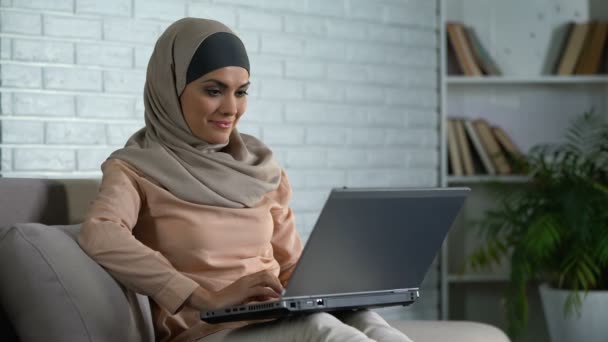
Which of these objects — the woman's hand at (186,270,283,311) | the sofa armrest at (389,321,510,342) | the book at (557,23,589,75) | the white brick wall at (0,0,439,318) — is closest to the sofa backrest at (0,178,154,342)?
the woman's hand at (186,270,283,311)

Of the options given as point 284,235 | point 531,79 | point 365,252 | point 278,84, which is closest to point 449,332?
point 284,235

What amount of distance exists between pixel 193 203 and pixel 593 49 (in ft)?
8.75

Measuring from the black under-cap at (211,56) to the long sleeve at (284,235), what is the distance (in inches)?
14.6

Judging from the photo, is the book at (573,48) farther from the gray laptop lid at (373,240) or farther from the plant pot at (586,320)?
the gray laptop lid at (373,240)

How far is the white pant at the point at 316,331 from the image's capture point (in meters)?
1.56

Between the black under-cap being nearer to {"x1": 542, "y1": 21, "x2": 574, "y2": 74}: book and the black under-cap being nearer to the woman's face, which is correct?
the woman's face

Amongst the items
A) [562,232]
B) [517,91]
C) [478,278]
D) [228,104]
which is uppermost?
[228,104]

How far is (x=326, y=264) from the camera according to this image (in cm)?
158

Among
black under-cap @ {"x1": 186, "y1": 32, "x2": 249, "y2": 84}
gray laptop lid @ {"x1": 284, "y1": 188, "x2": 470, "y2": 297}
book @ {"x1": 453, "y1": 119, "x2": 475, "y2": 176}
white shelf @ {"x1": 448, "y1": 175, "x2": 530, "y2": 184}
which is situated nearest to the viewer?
gray laptop lid @ {"x1": 284, "y1": 188, "x2": 470, "y2": 297}

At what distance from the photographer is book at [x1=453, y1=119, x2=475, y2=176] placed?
13.4ft

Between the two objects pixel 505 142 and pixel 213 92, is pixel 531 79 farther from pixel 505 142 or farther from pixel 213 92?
pixel 213 92

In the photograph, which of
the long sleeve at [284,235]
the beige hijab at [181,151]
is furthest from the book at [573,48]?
the beige hijab at [181,151]

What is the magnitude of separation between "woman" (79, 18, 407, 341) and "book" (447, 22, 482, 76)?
2078 millimetres

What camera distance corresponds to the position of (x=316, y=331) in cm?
157
